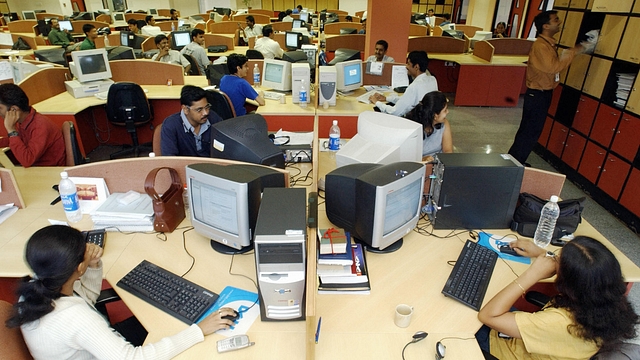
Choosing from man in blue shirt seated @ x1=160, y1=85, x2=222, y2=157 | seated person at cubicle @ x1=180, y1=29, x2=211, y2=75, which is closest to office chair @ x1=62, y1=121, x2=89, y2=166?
man in blue shirt seated @ x1=160, y1=85, x2=222, y2=157

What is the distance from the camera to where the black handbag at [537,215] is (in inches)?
74.0

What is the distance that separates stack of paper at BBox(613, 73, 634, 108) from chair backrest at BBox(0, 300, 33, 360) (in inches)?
170

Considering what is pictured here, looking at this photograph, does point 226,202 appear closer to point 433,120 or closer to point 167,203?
point 167,203

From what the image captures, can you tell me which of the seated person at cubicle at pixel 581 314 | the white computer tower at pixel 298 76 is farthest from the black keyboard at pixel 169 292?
the white computer tower at pixel 298 76

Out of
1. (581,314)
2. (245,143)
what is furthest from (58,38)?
(581,314)

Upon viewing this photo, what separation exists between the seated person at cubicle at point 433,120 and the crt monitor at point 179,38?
5.48 meters

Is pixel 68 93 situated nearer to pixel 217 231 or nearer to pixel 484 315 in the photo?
pixel 217 231

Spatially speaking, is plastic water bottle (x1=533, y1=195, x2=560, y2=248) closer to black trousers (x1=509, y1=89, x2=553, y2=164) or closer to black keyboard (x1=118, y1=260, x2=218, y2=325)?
black keyboard (x1=118, y1=260, x2=218, y2=325)

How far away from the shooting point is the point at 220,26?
8.70 meters

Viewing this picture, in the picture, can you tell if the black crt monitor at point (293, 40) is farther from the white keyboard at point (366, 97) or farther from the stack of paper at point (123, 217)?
the stack of paper at point (123, 217)

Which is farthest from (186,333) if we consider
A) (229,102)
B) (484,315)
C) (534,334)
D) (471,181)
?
(229,102)

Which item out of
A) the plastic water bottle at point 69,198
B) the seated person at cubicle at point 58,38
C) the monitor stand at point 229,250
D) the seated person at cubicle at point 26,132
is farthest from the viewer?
the seated person at cubicle at point 58,38

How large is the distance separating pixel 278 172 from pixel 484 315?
3.48ft

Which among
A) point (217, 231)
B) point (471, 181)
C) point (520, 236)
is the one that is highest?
point (471, 181)
